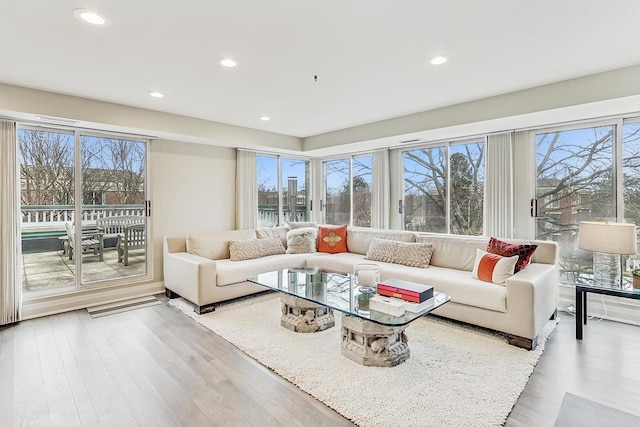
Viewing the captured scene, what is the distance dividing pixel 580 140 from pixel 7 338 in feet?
21.1

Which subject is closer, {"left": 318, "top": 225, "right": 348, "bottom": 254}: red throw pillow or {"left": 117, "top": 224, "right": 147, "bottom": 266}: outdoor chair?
{"left": 117, "top": 224, "right": 147, "bottom": 266}: outdoor chair

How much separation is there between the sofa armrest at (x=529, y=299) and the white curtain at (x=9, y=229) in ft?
16.2

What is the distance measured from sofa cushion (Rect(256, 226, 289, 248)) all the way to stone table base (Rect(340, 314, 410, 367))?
2822mm

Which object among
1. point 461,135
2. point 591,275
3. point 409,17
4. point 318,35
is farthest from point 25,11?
point 591,275

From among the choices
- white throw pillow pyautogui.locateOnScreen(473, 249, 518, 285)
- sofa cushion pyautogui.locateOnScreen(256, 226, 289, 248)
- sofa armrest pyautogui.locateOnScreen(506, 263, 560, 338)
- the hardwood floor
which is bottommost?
the hardwood floor

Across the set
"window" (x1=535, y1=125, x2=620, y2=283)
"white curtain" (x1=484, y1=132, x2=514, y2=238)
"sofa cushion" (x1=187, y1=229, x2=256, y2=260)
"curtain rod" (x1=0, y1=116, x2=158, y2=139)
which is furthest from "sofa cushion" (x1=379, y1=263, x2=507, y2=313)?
"curtain rod" (x1=0, y1=116, x2=158, y2=139)

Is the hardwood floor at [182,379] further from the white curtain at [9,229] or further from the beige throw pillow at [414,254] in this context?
the beige throw pillow at [414,254]

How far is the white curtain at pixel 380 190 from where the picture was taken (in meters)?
5.41

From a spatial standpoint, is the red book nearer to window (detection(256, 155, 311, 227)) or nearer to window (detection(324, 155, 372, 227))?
window (detection(324, 155, 372, 227))

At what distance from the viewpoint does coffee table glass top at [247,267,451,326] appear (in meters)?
2.28

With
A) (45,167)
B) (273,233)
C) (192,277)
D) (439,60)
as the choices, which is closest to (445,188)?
(439,60)

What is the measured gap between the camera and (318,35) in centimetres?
219

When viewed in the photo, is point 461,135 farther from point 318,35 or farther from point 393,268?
point 318,35

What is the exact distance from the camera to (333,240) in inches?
197
